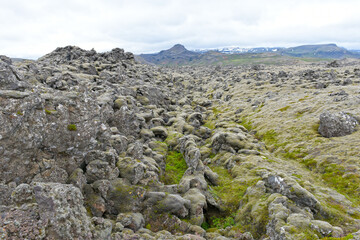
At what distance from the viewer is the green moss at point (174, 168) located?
93.1ft

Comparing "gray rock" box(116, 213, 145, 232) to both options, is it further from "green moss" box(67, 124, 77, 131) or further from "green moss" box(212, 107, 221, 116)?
"green moss" box(212, 107, 221, 116)

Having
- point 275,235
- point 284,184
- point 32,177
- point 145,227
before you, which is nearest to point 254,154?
point 284,184

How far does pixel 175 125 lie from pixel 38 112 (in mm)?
33954

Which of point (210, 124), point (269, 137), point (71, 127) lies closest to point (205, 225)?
point (71, 127)

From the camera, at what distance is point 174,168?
32250 mm

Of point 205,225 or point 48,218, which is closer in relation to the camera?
point 48,218

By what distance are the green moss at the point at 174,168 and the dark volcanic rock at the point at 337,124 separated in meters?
28.0

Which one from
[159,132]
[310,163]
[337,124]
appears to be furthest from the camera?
[159,132]

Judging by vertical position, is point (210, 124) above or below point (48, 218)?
below

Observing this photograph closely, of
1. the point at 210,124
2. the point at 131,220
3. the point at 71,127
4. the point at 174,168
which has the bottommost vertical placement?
the point at 174,168

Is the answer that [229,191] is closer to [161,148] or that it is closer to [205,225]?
[205,225]

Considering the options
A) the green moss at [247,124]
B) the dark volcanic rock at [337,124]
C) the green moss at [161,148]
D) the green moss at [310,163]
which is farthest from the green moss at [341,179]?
the green moss at [161,148]

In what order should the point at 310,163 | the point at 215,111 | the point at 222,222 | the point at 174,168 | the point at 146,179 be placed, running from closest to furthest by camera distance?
the point at 222,222
the point at 146,179
the point at 174,168
the point at 310,163
the point at 215,111

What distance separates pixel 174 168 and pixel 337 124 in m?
31.6
